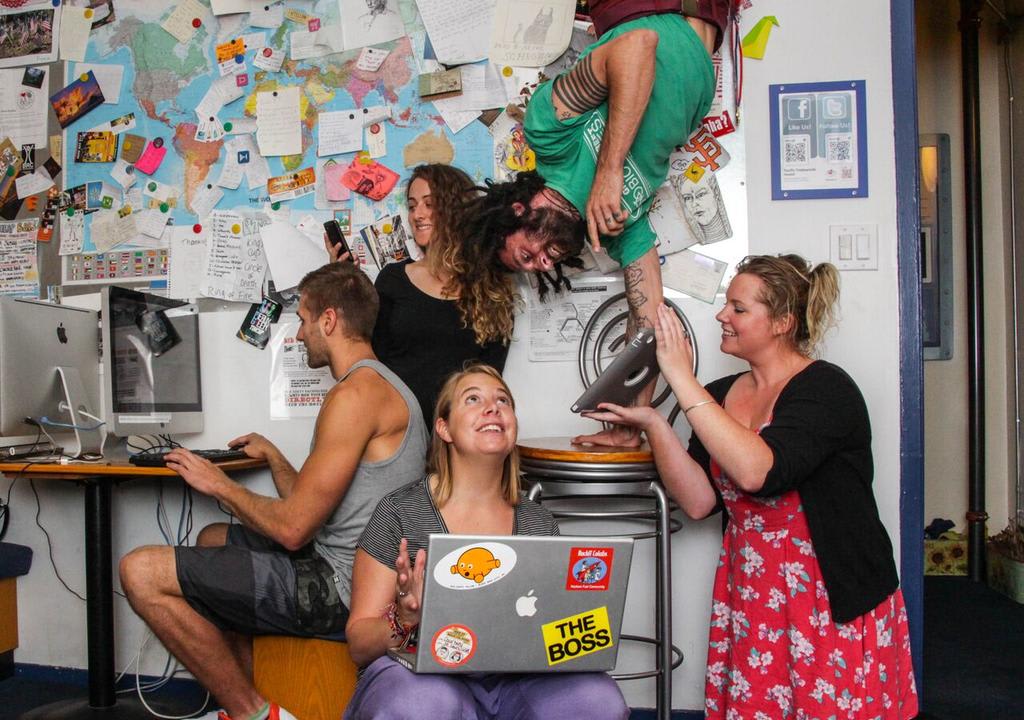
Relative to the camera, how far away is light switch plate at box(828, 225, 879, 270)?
2.24 m

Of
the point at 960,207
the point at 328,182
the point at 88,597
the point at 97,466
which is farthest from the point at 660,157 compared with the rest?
the point at 960,207

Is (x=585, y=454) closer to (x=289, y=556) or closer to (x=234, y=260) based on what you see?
(x=289, y=556)

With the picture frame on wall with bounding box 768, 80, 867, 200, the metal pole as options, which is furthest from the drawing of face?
the metal pole

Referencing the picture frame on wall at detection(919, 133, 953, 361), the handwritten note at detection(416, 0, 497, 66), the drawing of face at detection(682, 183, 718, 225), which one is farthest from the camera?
the picture frame on wall at detection(919, 133, 953, 361)

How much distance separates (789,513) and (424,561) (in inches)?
30.0

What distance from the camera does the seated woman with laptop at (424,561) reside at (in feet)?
4.54

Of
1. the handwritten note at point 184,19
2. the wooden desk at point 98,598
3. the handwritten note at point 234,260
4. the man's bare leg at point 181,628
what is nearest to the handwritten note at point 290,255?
the handwritten note at point 234,260

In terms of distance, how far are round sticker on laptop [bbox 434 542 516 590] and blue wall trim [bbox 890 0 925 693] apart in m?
1.38

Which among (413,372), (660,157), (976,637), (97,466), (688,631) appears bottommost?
(976,637)

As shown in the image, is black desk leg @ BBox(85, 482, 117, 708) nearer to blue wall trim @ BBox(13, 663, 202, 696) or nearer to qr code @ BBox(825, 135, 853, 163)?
blue wall trim @ BBox(13, 663, 202, 696)

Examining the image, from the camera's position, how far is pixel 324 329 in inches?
→ 79.1

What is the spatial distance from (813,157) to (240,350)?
5.71ft

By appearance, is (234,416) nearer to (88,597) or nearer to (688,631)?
(88,597)

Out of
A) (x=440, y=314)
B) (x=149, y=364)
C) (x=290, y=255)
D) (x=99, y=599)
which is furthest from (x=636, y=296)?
(x=99, y=599)
